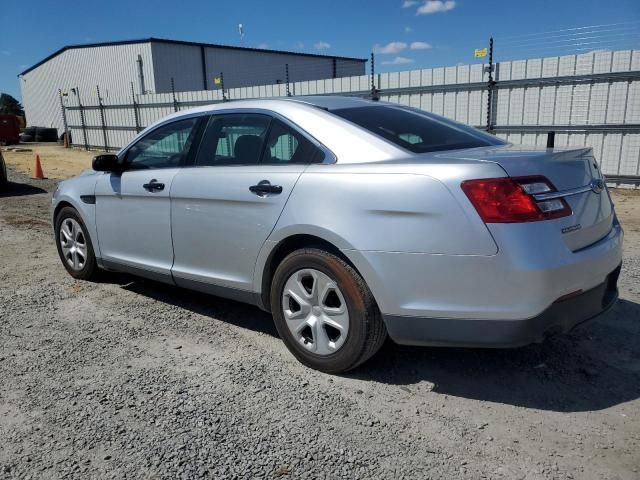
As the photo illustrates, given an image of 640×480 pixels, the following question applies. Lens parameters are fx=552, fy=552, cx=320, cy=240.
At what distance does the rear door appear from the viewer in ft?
11.0

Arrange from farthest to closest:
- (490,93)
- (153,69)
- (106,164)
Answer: (153,69)
(490,93)
(106,164)

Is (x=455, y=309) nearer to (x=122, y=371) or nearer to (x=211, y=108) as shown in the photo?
→ (x=122, y=371)

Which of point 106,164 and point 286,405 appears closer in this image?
point 286,405

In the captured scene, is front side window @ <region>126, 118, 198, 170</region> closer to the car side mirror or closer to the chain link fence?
the car side mirror

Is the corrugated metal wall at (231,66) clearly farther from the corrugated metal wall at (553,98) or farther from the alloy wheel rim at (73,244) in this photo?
the alloy wheel rim at (73,244)

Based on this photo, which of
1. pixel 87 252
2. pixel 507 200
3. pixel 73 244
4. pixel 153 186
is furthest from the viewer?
pixel 73 244

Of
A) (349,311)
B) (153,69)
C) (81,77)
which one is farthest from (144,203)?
(81,77)

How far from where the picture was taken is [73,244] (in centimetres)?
521

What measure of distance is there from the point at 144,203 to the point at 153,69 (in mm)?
28787

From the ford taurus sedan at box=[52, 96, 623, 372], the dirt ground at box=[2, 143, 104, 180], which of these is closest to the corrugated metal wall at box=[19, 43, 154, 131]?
the dirt ground at box=[2, 143, 104, 180]

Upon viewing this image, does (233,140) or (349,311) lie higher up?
(233,140)

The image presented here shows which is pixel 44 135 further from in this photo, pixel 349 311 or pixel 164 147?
pixel 349 311

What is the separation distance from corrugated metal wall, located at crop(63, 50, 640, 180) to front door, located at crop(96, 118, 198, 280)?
22.0 feet

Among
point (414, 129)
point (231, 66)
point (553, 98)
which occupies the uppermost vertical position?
point (231, 66)
